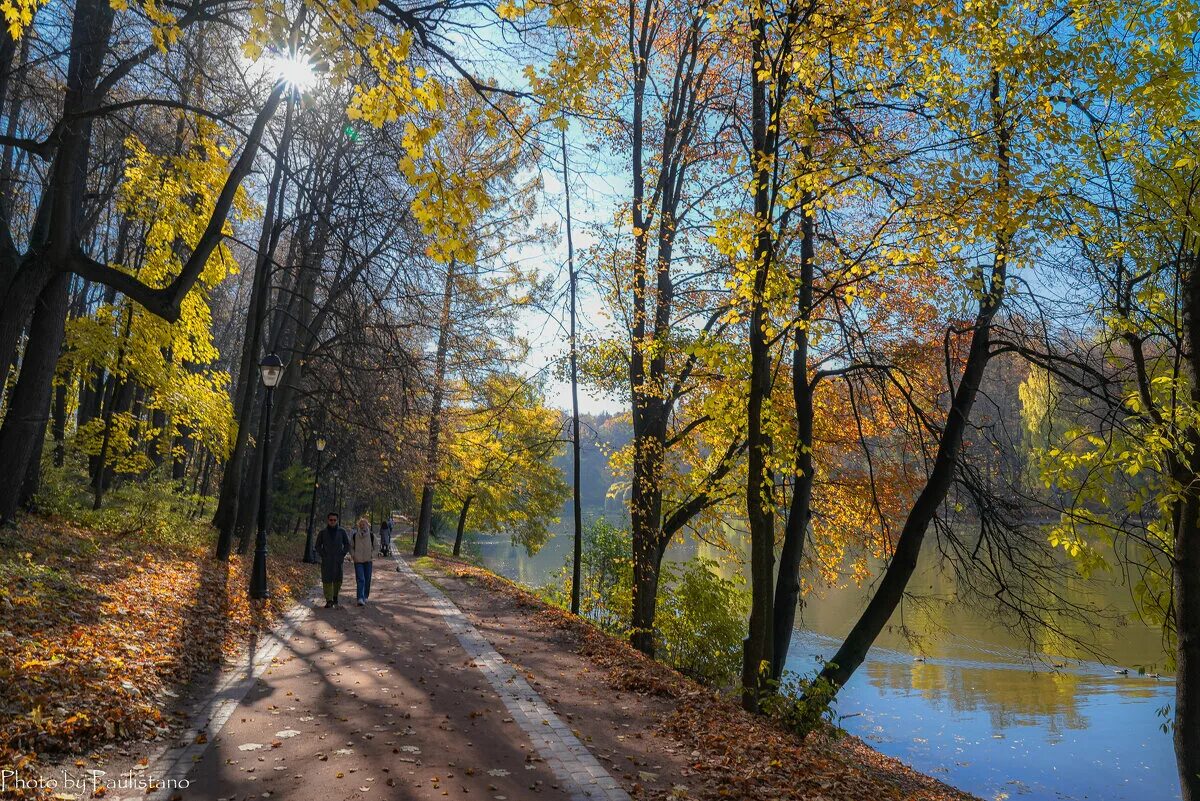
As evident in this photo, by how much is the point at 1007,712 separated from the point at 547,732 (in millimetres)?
12676

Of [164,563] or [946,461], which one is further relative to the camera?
[164,563]

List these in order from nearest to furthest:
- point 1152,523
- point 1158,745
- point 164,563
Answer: point 1152,523
point 164,563
point 1158,745

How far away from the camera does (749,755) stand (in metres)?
6.01

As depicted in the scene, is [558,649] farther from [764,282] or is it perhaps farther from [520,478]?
[520,478]

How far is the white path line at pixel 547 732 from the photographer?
5.07 metres

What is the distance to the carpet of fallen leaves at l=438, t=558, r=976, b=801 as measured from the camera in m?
5.42

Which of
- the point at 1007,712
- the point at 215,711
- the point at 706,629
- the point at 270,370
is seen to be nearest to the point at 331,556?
the point at 270,370

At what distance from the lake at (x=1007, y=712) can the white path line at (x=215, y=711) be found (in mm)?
6133

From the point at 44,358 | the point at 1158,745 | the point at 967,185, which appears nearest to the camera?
the point at 967,185

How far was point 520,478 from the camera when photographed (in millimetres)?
30141

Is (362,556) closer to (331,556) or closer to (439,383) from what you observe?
(331,556)

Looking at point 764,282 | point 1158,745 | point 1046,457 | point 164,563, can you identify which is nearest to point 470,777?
point 764,282

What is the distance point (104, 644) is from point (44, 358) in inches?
216

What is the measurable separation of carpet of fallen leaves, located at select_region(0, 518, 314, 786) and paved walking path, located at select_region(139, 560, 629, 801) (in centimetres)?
51
